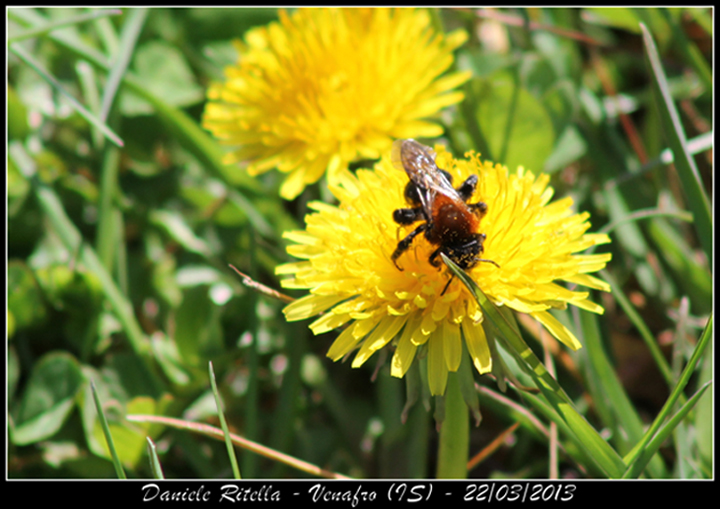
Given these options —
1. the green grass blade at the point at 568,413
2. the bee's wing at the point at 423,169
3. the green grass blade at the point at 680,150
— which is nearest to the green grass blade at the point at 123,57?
the bee's wing at the point at 423,169

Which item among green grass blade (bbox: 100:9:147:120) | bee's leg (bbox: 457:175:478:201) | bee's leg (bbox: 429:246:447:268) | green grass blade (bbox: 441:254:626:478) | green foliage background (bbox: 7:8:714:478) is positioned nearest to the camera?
green grass blade (bbox: 441:254:626:478)

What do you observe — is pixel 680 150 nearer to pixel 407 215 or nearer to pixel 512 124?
pixel 512 124

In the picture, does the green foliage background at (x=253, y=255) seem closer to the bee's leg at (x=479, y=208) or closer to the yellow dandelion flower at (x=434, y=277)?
the yellow dandelion flower at (x=434, y=277)

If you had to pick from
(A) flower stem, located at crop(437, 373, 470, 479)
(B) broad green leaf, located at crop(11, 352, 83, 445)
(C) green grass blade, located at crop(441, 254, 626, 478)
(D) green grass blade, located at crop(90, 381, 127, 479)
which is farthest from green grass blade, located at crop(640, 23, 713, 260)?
(B) broad green leaf, located at crop(11, 352, 83, 445)

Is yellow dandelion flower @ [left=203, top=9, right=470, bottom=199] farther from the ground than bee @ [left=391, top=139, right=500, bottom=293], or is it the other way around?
yellow dandelion flower @ [left=203, top=9, right=470, bottom=199]

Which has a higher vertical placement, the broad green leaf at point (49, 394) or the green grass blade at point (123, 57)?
the green grass blade at point (123, 57)

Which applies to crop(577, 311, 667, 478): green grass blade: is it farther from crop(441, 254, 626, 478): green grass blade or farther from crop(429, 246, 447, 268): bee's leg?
crop(429, 246, 447, 268): bee's leg

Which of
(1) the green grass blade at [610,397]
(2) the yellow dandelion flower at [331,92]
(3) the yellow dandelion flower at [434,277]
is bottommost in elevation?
(1) the green grass blade at [610,397]
